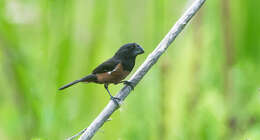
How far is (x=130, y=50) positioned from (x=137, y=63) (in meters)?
0.16

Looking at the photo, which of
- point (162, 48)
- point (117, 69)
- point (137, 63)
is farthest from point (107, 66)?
point (162, 48)

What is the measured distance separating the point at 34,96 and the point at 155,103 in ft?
1.25

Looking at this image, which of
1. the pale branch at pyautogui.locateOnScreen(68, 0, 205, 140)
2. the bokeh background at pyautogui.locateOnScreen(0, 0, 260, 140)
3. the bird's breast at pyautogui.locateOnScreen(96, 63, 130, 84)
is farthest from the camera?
the bird's breast at pyautogui.locateOnScreen(96, 63, 130, 84)

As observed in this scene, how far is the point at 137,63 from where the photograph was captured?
173 centimetres

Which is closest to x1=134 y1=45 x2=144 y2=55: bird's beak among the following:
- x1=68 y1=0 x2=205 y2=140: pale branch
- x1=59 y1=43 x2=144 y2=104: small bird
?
x1=59 y1=43 x2=144 y2=104: small bird

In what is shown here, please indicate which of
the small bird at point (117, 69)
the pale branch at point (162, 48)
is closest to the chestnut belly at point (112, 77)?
the small bird at point (117, 69)

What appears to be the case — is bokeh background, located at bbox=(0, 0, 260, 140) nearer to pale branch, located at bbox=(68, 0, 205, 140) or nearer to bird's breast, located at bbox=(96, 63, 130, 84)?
bird's breast, located at bbox=(96, 63, 130, 84)

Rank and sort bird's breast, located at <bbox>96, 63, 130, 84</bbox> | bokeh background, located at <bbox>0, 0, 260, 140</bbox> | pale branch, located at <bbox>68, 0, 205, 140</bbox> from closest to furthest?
pale branch, located at <bbox>68, 0, 205, 140</bbox> < bokeh background, located at <bbox>0, 0, 260, 140</bbox> < bird's breast, located at <bbox>96, 63, 130, 84</bbox>

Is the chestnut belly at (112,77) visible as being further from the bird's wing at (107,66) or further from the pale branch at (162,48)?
the pale branch at (162,48)

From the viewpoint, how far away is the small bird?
1.57 m

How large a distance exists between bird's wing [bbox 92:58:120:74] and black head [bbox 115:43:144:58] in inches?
1.2

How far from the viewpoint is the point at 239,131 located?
5.29 feet

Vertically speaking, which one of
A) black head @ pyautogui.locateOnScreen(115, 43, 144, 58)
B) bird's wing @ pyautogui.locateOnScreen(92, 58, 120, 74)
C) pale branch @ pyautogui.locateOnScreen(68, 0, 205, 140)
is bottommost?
bird's wing @ pyautogui.locateOnScreen(92, 58, 120, 74)

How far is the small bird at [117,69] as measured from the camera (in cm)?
157
